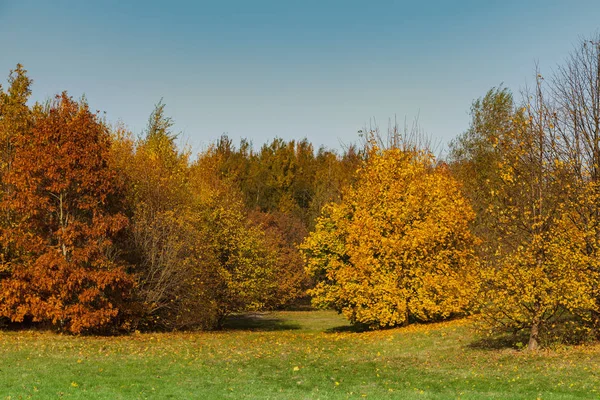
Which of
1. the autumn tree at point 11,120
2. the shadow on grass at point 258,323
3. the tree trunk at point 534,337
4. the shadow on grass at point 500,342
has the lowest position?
the shadow on grass at point 258,323

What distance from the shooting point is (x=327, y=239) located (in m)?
31.1

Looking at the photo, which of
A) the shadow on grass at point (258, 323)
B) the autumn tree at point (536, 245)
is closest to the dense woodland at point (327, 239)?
the autumn tree at point (536, 245)

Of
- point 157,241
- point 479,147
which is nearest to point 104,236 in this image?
point 157,241

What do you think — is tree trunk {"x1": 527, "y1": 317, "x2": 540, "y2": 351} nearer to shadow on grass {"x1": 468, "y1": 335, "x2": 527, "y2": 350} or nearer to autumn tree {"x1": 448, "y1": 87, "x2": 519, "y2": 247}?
shadow on grass {"x1": 468, "y1": 335, "x2": 527, "y2": 350}

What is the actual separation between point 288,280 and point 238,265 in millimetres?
15811

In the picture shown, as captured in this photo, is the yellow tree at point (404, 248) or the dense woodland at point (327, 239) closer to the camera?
the dense woodland at point (327, 239)

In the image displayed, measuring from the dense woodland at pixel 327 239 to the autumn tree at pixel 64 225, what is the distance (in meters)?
0.08

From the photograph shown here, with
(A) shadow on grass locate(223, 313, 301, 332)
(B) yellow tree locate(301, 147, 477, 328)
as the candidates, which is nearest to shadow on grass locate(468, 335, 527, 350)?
(B) yellow tree locate(301, 147, 477, 328)

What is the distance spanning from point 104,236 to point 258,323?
20092 mm

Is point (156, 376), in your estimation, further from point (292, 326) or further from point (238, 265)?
point (292, 326)

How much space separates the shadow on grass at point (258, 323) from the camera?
122 ft

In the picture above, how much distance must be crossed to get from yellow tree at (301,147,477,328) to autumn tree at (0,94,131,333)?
1119 centimetres

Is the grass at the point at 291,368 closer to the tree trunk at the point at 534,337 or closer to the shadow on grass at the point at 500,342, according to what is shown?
the shadow on grass at the point at 500,342

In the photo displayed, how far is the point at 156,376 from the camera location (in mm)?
14797
